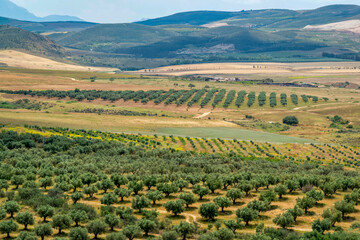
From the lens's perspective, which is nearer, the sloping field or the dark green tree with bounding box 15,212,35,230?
the dark green tree with bounding box 15,212,35,230

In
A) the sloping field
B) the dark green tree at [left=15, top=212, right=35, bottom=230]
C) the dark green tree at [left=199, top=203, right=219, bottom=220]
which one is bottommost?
the sloping field

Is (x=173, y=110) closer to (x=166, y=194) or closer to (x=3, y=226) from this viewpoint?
(x=166, y=194)

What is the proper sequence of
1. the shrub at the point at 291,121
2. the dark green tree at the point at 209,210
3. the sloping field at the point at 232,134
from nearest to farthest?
the dark green tree at the point at 209,210, the sloping field at the point at 232,134, the shrub at the point at 291,121

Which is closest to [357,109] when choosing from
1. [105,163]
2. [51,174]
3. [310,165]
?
[310,165]

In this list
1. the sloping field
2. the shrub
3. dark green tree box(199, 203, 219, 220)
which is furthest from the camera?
the shrub

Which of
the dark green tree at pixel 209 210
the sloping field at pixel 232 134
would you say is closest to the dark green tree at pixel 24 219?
the dark green tree at pixel 209 210

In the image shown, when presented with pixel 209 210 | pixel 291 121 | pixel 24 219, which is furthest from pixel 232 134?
pixel 24 219

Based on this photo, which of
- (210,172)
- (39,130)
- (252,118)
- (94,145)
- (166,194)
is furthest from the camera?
(252,118)

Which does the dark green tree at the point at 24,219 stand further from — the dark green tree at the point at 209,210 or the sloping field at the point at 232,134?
Answer: the sloping field at the point at 232,134

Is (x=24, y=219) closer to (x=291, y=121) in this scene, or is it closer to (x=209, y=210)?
(x=209, y=210)

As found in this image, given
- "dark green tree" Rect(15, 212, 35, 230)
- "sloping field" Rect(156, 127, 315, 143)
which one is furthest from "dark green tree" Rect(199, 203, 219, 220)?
"sloping field" Rect(156, 127, 315, 143)

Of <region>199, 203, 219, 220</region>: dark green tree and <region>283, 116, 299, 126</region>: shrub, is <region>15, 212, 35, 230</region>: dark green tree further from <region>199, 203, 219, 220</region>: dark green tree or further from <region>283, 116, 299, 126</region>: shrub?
<region>283, 116, 299, 126</region>: shrub
